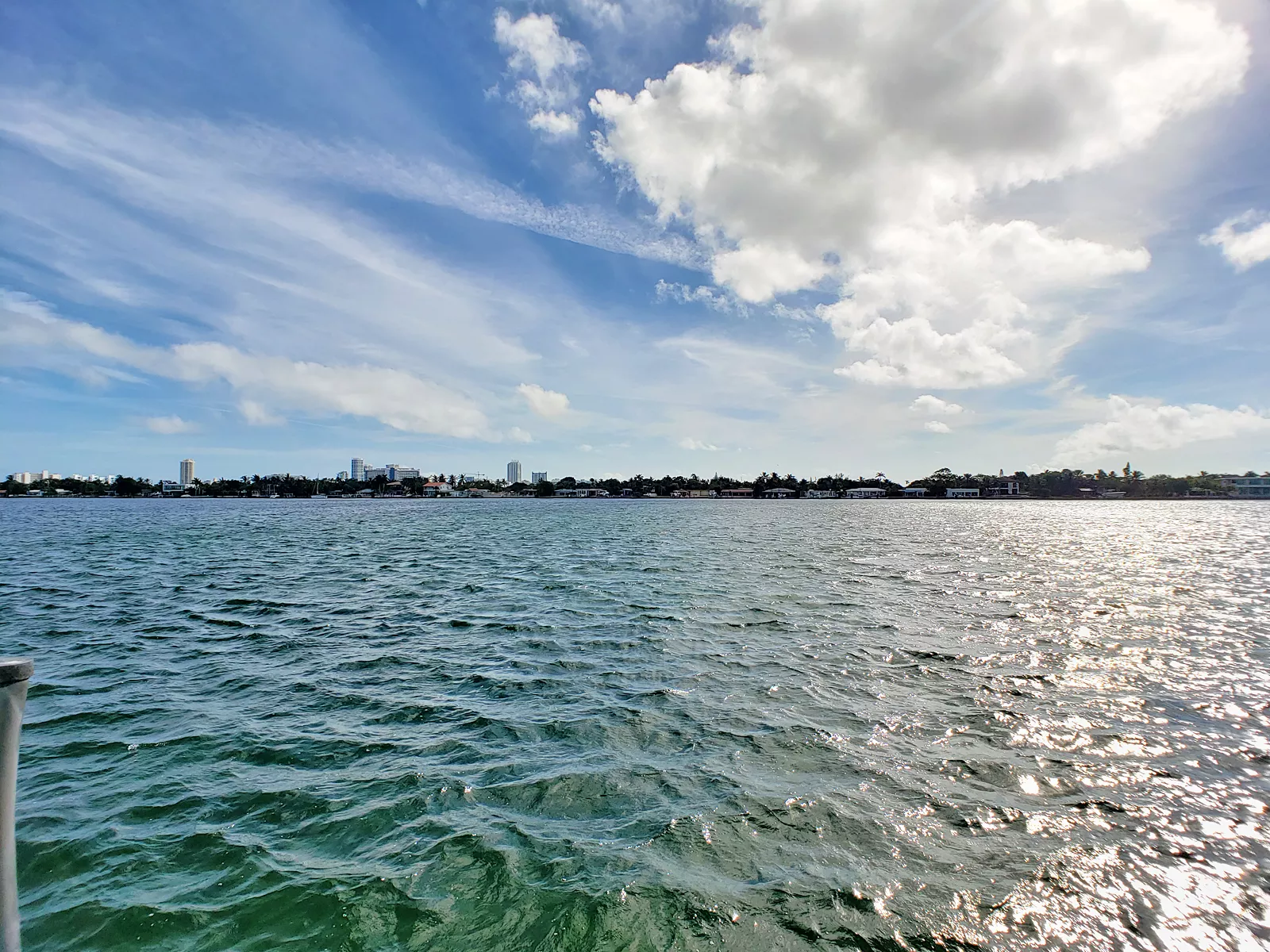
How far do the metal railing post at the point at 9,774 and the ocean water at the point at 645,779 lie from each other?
3.50m

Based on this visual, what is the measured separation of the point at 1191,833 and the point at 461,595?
27951 mm

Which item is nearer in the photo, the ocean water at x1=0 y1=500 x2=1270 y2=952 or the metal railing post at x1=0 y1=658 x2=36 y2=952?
the metal railing post at x1=0 y1=658 x2=36 y2=952

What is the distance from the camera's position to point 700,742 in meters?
12.0

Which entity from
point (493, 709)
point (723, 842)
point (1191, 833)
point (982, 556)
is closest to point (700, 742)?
point (723, 842)

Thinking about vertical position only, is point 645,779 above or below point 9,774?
below

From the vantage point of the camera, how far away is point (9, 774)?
358 cm

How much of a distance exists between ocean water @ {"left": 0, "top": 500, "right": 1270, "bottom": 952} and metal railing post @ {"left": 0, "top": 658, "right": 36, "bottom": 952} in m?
3.50

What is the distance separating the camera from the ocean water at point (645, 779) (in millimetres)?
6969

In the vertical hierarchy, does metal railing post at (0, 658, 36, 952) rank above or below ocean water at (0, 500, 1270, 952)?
above

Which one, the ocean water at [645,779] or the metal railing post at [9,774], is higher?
the metal railing post at [9,774]

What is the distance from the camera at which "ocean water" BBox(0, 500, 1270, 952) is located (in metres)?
6.97

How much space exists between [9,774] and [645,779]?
8.77 m

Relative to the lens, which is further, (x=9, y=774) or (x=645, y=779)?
(x=645, y=779)

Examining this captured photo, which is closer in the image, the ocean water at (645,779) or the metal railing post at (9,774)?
the metal railing post at (9,774)
